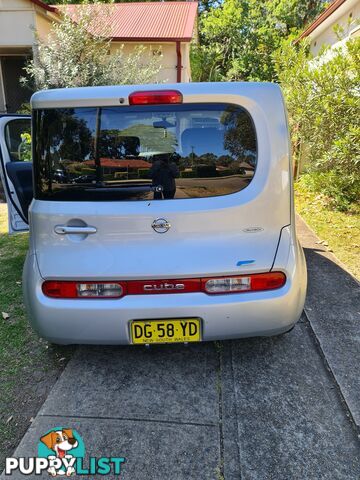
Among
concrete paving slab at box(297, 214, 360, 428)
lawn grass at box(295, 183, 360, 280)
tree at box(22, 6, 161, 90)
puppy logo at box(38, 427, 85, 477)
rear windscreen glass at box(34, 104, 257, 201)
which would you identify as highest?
tree at box(22, 6, 161, 90)

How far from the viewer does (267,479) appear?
193 centimetres

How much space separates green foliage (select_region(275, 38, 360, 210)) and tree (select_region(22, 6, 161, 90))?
4.61m

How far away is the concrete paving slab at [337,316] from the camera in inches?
104

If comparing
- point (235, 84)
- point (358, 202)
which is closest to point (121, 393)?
point (235, 84)

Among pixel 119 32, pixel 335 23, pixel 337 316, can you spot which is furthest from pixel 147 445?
pixel 119 32

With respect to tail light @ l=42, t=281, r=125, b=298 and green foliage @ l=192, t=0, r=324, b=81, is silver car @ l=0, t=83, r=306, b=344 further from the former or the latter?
green foliage @ l=192, t=0, r=324, b=81

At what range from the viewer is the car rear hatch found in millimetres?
2316

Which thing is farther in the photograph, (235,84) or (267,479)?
(235,84)

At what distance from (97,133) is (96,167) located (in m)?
0.21

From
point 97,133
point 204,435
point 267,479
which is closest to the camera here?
point 267,479

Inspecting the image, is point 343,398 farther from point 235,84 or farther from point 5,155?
point 5,155

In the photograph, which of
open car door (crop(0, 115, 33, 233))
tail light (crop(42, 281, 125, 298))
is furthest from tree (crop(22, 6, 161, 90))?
tail light (crop(42, 281, 125, 298))

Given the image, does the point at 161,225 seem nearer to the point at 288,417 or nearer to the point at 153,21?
the point at 288,417

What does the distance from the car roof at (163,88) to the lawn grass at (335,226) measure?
2811 millimetres
